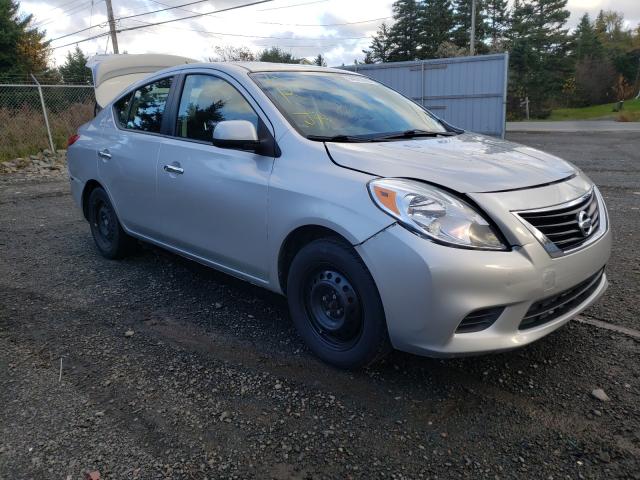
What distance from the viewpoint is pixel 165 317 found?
11.9ft

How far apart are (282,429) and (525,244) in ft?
4.60

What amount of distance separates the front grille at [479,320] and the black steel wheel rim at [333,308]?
0.53m

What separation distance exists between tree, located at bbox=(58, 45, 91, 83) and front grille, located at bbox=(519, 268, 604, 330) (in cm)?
3675

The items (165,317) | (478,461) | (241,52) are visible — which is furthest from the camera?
(241,52)

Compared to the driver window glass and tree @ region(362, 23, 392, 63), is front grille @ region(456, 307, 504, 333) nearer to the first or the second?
the driver window glass

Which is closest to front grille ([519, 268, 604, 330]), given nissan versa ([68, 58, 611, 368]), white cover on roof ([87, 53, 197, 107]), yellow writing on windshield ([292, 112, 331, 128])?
nissan versa ([68, 58, 611, 368])

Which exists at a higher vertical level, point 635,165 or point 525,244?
point 525,244

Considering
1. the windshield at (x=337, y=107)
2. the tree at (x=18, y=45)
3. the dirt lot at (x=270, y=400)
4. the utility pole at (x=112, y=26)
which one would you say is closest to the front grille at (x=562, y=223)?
the dirt lot at (x=270, y=400)

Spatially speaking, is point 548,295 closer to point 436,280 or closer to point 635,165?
point 436,280

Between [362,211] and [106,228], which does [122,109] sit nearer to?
[106,228]

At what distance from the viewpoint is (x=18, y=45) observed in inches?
1171

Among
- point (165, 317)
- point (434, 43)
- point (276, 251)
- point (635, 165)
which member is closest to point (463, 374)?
point (276, 251)

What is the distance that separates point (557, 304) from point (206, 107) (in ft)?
8.51

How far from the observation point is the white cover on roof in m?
8.09
